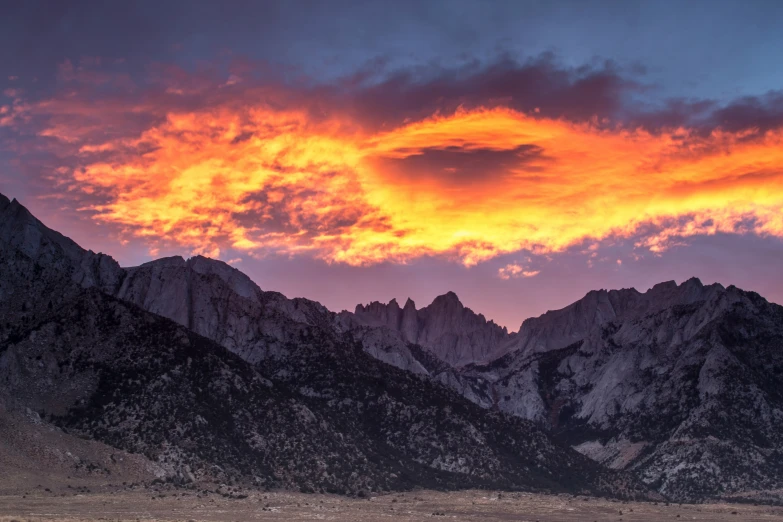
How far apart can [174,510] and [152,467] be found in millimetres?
25315

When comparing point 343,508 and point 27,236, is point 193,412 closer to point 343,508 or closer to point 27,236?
point 343,508

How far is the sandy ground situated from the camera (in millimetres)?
113375

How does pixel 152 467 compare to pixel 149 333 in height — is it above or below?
below

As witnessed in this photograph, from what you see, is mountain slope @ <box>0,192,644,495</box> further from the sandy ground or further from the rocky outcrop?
the sandy ground

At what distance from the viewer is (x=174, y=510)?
12038 centimetres

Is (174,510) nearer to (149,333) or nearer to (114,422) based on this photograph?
(114,422)

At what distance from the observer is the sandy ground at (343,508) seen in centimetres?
11338

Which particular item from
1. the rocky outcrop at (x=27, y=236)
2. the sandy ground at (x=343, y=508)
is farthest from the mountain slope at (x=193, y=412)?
the sandy ground at (x=343, y=508)

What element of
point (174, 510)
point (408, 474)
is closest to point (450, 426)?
point (408, 474)

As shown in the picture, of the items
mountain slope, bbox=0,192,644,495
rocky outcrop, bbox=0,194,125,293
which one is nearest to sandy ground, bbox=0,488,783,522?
mountain slope, bbox=0,192,644,495

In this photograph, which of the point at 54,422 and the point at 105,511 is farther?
the point at 54,422

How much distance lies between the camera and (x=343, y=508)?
138 m

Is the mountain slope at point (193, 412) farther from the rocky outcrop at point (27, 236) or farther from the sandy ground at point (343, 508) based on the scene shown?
the sandy ground at point (343, 508)

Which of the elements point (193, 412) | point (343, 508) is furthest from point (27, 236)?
point (343, 508)
